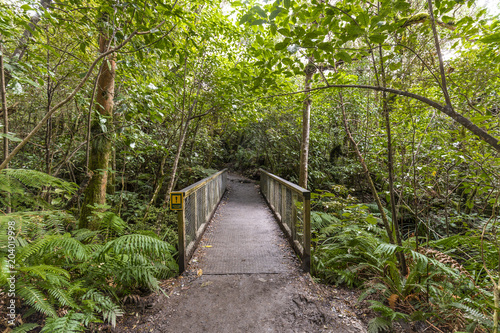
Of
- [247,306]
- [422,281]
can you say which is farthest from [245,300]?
[422,281]

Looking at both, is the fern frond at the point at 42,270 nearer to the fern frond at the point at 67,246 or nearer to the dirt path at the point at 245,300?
the fern frond at the point at 67,246

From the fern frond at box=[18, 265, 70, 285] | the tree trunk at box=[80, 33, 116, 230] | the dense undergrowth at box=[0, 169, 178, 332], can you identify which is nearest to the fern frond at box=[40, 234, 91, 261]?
the dense undergrowth at box=[0, 169, 178, 332]

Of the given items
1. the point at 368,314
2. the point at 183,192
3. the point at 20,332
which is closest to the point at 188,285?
the point at 183,192

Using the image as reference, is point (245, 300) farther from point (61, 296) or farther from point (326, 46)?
point (326, 46)

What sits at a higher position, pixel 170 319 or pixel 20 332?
pixel 20 332

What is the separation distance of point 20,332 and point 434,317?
3.78 m

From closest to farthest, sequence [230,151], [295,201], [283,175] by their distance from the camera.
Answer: [295,201]
[283,175]
[230,151]

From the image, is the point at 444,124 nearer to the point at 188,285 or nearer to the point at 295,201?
the point at 295,201

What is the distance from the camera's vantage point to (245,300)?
271cm

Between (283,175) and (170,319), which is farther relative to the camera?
(283,175)

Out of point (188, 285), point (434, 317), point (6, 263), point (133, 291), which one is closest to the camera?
point (6, 263)

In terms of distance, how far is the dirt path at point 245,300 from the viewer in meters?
2.33

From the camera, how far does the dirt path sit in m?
2.33

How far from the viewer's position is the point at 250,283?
121 inches
